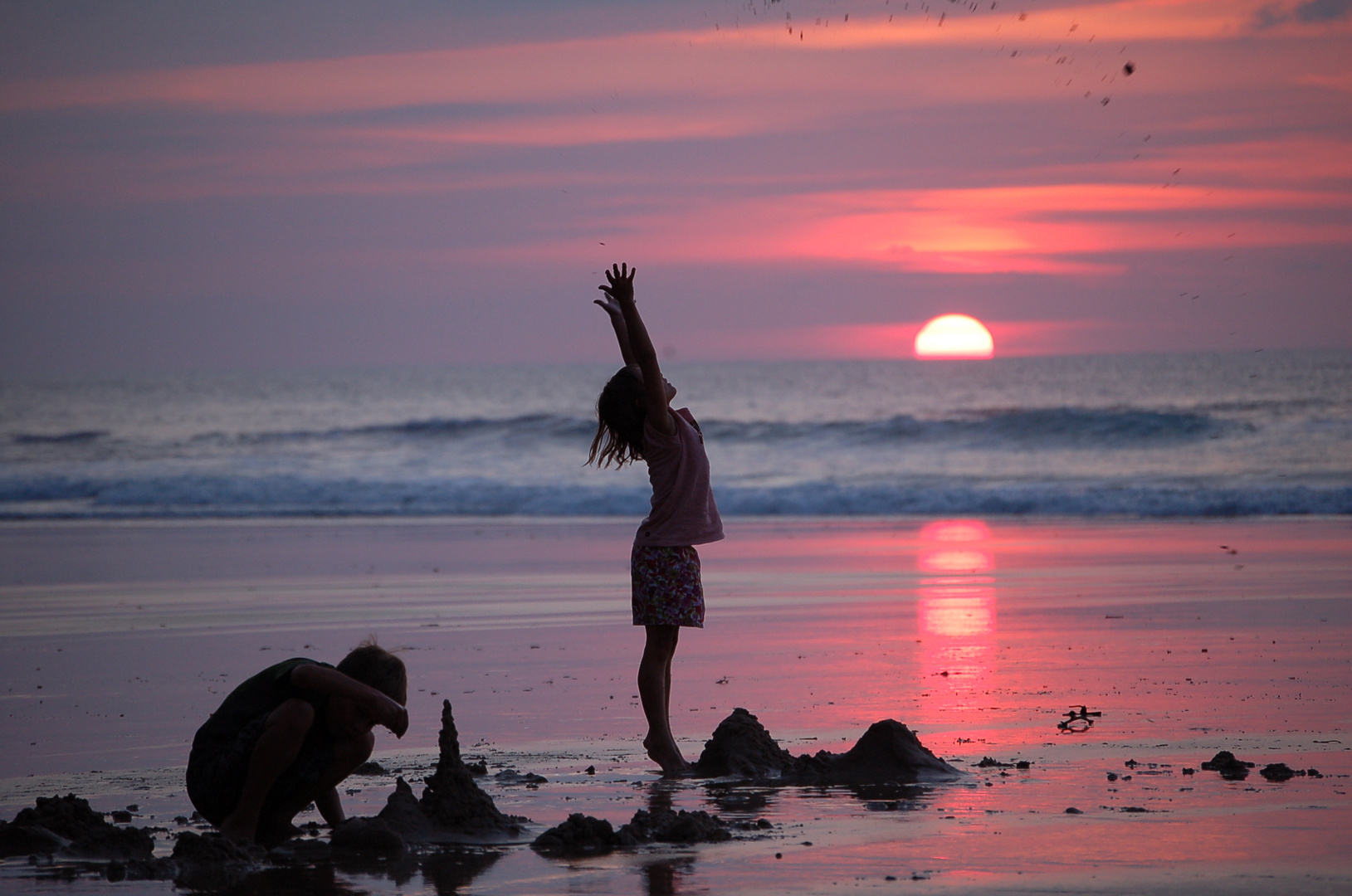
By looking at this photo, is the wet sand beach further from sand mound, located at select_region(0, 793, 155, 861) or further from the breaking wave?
the breaking wave

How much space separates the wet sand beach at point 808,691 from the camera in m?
4.11

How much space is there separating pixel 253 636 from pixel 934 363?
276 ft

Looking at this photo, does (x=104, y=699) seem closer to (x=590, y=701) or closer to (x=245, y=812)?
(x=590, y=701)

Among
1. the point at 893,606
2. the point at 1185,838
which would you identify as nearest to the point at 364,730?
the point at 1185,838

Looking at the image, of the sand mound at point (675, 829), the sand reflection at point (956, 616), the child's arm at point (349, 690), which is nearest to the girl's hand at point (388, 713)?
the child's arm at point (349, 690)

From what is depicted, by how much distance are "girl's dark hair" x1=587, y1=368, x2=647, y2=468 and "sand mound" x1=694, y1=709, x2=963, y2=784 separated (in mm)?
1189

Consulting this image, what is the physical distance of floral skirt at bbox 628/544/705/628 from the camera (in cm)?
578

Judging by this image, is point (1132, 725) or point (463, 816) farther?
point (1132, 725)

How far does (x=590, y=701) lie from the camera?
703 cm

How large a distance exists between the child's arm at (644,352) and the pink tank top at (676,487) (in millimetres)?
90

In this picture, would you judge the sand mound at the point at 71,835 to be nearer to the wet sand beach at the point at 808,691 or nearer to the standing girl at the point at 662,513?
the wet sand beach at the point at 808,691

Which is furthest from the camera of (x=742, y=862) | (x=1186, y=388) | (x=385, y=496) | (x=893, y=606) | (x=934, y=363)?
(x=934, y=363)

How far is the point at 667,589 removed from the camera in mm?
5793

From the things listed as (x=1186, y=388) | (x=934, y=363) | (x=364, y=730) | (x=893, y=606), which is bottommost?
(x=364, y=730)
